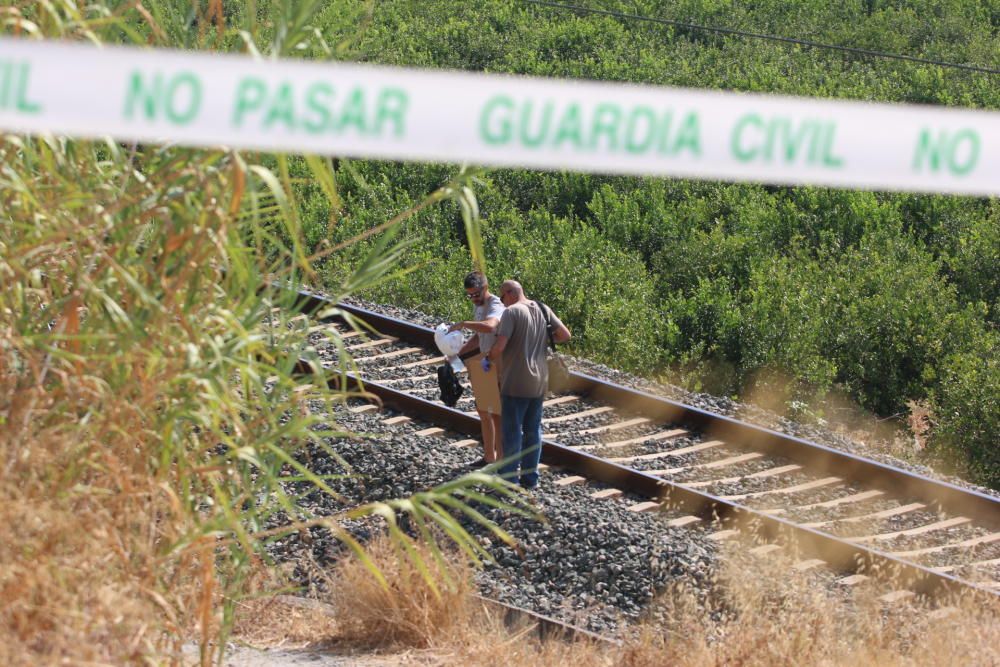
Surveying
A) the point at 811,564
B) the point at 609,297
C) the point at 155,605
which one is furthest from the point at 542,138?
the point at 609,297

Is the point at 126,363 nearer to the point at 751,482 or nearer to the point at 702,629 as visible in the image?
the point at 702,629

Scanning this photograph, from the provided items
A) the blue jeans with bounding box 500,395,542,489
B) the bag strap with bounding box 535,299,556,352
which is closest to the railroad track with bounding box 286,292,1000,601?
the blue jeans with bounding box 500,395,542,489

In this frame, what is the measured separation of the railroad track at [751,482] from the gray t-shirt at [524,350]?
929 millimetres

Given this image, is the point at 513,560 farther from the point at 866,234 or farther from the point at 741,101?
the point at 866,234

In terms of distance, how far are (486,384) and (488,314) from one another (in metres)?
0.52

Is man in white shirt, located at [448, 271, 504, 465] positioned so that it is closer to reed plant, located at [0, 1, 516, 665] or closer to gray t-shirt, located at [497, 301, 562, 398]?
gray t-shirt, located at [497, 301, 562, 398]

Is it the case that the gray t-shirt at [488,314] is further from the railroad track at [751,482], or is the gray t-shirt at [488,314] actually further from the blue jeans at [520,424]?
the railroad track at [751,482]

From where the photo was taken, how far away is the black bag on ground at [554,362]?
28.6ft

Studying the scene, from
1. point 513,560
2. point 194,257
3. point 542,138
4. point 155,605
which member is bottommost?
point 513,560

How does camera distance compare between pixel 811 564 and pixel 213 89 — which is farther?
pixel 811 564

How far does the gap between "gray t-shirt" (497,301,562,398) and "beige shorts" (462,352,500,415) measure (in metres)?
0.32

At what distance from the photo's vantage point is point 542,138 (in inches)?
182

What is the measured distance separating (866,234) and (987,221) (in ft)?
5.17

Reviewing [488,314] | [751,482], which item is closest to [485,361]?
[488,314]
